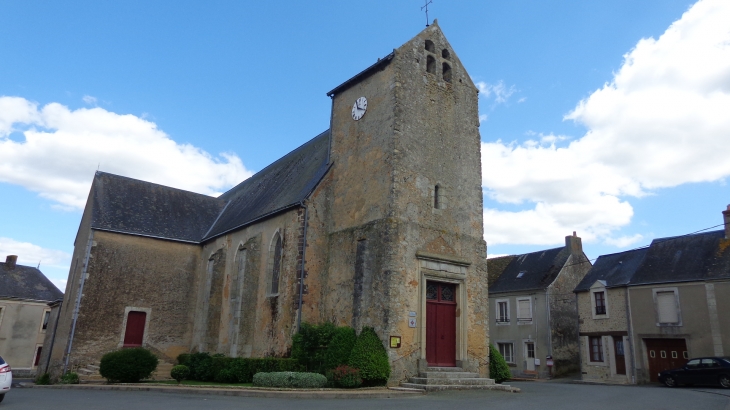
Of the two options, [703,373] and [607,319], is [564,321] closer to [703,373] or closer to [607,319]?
[607,319]

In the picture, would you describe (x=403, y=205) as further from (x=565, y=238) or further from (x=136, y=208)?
(x=565, y=238)

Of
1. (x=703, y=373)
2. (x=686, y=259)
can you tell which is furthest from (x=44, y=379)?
(x=686, y=259)

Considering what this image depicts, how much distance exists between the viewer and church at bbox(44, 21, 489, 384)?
14.3m

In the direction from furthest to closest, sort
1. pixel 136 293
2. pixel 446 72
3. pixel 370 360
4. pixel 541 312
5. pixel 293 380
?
pixel 541 312
pixel 136 293
pixel 446 72
pixel 370 360
pixel 293 380

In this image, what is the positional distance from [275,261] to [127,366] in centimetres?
549

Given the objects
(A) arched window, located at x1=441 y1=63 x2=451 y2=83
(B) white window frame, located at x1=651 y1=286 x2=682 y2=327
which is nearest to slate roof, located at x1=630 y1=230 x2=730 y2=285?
(B) white window frame, located at x1=651 y1=286 x2=682 y2=327

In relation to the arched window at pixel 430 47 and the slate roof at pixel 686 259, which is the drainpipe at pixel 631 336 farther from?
the arched window at pixel 430 47

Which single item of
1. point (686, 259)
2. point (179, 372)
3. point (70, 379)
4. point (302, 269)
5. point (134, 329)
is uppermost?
point (686, 259)

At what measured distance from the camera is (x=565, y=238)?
101ft

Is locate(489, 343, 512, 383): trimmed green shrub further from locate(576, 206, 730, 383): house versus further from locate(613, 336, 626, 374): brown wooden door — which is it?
locate(613, 336, 626, 374): brown wooden door

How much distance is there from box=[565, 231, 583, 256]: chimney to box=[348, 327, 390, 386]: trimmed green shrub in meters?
20.7

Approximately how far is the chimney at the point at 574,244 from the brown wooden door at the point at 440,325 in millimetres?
17627

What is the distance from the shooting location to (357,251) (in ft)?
48.5

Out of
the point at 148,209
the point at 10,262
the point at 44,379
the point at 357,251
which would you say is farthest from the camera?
the point at 10,262
